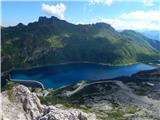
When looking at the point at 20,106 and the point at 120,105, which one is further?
the point at 120,105

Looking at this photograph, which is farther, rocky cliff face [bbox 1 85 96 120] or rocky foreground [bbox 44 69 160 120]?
rocky foreground [bbox 44 69 160 120]

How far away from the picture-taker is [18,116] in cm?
4394

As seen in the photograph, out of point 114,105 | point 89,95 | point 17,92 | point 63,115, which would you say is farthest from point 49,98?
point 63,115

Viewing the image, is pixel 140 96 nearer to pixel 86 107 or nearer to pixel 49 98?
pixel 86 107

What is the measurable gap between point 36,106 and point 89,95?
154m

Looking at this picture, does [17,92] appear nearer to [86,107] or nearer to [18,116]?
[18,116]

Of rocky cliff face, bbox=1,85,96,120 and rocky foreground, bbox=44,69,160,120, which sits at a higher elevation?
rocky cliff face, bbox=1,85,96,120

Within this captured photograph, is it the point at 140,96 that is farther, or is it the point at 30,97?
the point at 140,96

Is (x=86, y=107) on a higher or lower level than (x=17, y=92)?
lower

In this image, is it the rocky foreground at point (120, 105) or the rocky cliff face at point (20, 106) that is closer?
the rocky cliff face at point (20, 106)

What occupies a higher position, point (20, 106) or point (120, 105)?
point (20, 106)

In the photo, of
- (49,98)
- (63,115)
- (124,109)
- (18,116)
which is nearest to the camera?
(63,115)

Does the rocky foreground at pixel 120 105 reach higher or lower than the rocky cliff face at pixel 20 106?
lower

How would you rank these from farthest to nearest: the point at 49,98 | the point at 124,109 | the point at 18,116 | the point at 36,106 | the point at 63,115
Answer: the point at 49,98 < the point at 124,109 < the point at 36,106 < the point at 18,116 < the point at 63,115
